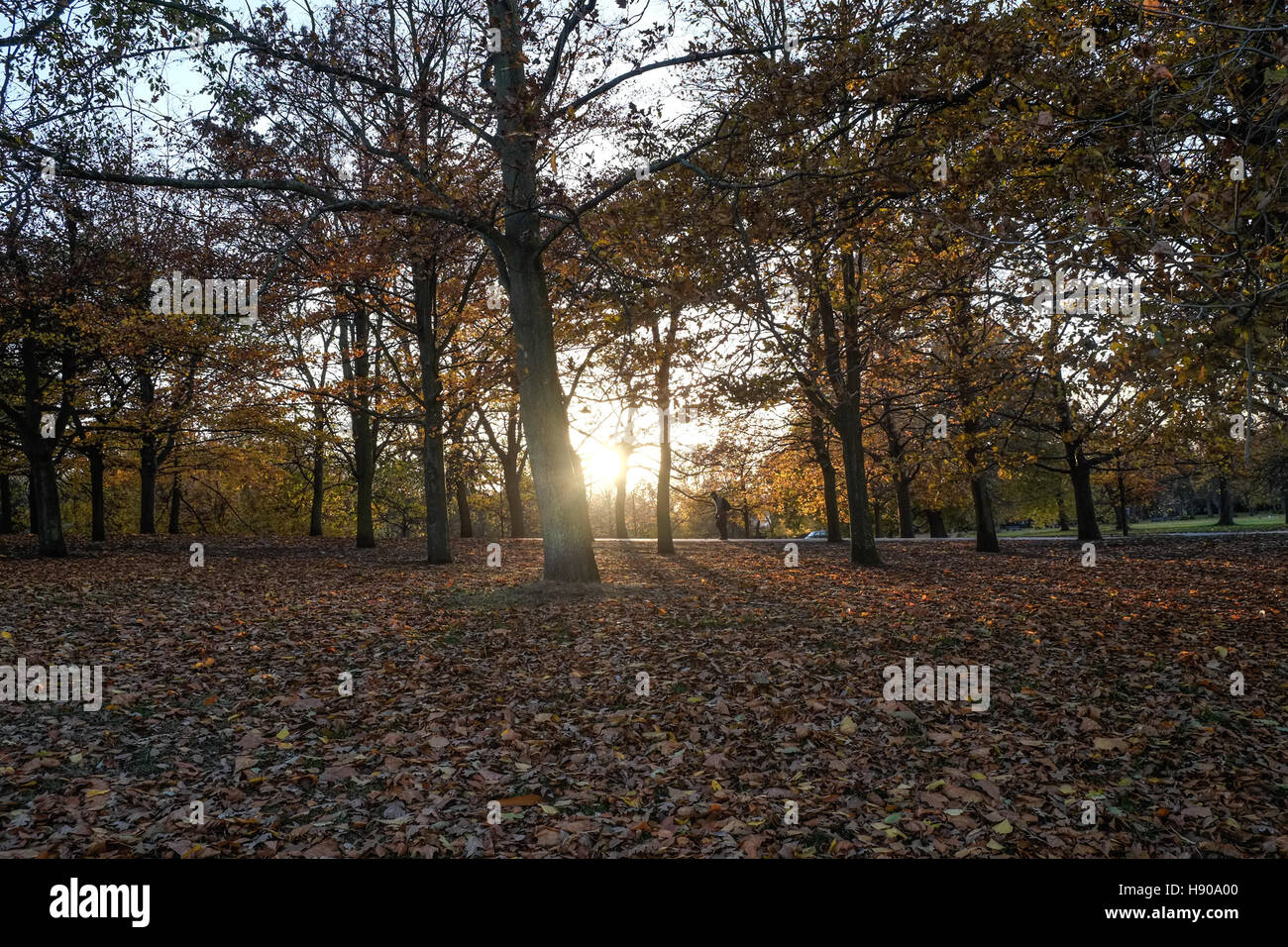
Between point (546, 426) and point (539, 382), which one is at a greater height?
point (539, 382)

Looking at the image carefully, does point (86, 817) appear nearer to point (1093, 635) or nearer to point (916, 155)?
point (916, 155)

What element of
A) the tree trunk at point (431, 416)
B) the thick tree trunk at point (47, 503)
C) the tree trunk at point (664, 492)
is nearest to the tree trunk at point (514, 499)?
the tree trunk at point (664, 492)

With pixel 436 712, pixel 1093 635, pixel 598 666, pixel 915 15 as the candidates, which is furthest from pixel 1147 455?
pixel 436 712

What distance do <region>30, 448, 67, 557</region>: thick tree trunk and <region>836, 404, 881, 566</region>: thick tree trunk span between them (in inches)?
771

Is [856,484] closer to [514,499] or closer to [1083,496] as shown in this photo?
[1083,496]

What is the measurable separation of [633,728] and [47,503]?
1915 centimetres

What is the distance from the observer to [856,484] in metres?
17.8

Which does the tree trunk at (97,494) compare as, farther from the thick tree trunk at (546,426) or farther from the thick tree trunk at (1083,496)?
the thick tree trunk at (1083,496)

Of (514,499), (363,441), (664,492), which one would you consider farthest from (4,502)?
(664,492)

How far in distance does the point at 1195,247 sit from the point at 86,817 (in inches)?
376

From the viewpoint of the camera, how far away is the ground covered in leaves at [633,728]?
4812mm

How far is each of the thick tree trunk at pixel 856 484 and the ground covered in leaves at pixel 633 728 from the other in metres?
5.95

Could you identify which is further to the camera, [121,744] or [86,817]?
[121,744]

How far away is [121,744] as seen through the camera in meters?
5.84
